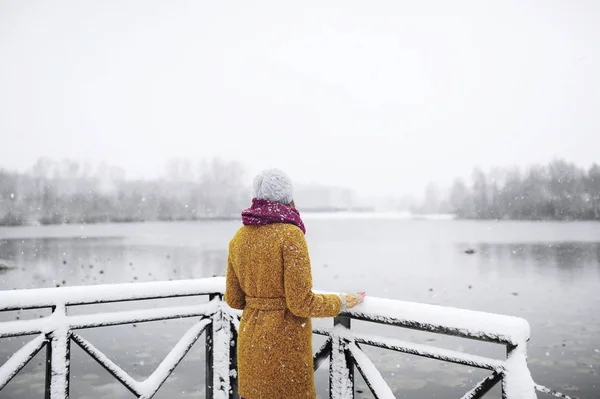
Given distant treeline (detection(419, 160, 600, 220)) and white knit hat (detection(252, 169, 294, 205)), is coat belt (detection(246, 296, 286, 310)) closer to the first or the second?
white knit hat (detection(252, 169, 294, 205))

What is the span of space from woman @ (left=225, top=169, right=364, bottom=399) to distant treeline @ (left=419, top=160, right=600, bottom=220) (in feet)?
364

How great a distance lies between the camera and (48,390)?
286 centimetres

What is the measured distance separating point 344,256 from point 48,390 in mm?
41294

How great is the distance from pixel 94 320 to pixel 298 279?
5.19ft

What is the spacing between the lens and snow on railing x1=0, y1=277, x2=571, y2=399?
84.4 inches

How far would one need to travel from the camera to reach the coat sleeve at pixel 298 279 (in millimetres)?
2197

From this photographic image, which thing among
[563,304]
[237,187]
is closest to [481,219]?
[237,187]

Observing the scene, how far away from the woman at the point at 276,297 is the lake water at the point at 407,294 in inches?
325

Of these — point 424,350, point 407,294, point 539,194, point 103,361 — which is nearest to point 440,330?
point 424,350

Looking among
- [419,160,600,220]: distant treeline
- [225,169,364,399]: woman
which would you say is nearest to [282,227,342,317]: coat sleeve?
[225,169,364,399]: woman

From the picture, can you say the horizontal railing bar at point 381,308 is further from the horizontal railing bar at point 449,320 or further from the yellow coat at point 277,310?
the yellow coat at point 277,310

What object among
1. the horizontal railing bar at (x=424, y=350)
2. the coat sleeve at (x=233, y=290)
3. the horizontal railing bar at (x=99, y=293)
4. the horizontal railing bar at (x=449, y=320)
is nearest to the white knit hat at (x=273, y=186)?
the coat sleeve at (x=233, y=290)

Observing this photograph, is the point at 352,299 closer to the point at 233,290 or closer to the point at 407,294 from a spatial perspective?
the point at 233,290

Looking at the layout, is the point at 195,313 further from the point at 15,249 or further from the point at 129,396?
the point at 15,249
